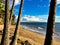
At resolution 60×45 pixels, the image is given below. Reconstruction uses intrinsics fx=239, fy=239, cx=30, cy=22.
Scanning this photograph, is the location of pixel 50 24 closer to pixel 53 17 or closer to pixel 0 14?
pixel 53 17

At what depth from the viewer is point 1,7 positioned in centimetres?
3900

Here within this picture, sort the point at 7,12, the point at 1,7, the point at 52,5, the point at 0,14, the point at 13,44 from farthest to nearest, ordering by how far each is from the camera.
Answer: the point at 0,14
the point at 1,7
the point at 13,44
the point at 7,12
the point at 52,5

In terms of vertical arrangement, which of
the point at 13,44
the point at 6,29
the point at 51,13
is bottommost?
the point at 13,44

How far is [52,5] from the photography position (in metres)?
12.1

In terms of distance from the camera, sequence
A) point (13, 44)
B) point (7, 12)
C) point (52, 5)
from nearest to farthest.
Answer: point (52, 5)
point (7, 12)
point (13, 44)

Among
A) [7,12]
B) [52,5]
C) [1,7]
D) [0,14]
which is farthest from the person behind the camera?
[0,14]

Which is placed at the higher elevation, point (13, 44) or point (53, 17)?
point (53, 17)

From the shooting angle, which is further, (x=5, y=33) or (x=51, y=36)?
(x=5, y=33)

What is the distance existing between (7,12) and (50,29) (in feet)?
17.3

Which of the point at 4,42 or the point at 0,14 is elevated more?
the point at 0,14

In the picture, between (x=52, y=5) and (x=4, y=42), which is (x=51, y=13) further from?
(x=4, y=42)

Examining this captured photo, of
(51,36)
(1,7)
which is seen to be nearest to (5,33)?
(51,36)

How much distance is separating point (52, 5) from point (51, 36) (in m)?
1.60

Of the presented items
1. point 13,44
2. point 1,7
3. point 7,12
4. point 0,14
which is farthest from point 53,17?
point 0,14
